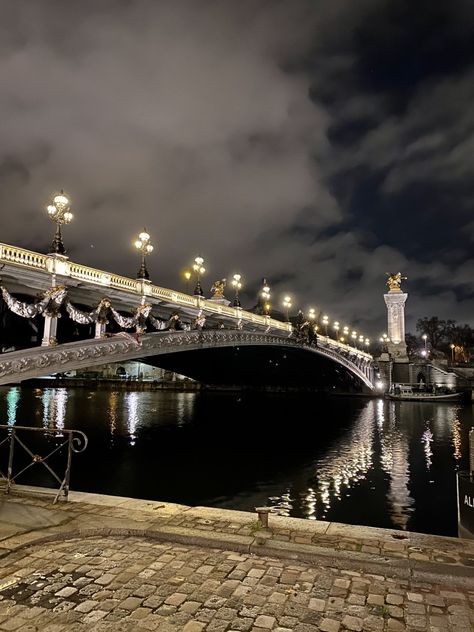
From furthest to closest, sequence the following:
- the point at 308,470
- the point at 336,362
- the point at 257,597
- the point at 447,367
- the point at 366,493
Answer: the point at 447,367
the point at 336,362
the point at 308,470
the point at 366,493
the point at 257,597

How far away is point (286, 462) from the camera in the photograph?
22969mm

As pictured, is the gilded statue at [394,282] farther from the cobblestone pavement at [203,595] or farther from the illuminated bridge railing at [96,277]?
the cobblestone pavement at [203,595]

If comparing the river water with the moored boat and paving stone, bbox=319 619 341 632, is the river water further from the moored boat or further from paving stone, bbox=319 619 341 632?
the moored boat

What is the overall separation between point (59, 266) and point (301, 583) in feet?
52.6

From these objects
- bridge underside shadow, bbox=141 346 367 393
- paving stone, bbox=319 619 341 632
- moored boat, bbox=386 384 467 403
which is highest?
bridge underside shadow, bbox=141 346 367 393

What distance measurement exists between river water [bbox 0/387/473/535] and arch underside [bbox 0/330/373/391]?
447 centimetres

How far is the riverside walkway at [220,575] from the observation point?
4.95m

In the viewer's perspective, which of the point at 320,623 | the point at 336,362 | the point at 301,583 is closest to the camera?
the point at 320,623

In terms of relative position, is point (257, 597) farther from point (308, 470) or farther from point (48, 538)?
point (308, 470)

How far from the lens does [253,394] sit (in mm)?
75500

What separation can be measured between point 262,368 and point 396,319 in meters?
41.0

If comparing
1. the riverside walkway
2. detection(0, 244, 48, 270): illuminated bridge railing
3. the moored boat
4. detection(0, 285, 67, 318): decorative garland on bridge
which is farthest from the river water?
the moored boat

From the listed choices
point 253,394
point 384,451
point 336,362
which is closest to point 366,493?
point 384,451

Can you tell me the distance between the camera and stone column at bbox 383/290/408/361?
86.8 metres
